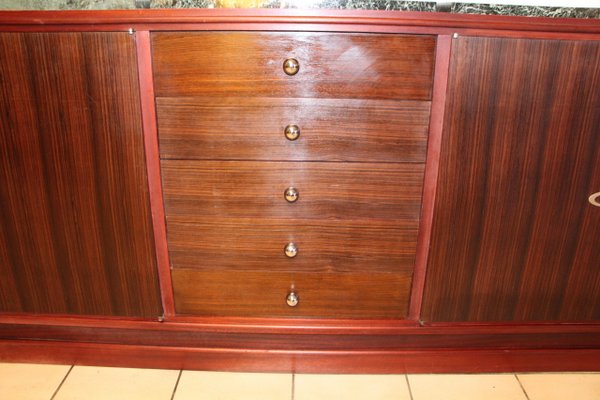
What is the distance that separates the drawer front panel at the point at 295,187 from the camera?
2.99 feet

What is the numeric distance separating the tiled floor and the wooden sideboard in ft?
0.10

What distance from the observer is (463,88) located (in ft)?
2.78

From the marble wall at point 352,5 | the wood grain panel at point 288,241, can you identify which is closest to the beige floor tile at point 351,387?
the wood grain panel at point 288,241

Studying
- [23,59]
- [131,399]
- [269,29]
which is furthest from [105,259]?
[269,29]

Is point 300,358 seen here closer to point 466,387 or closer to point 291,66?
point 466,387

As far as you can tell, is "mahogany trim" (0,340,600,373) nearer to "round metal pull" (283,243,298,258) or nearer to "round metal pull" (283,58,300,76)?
"round metal pull" (283,243,298,258)

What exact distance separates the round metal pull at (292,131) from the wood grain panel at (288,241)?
20 cm

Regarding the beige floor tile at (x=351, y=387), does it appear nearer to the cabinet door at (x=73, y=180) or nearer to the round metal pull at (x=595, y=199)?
the cabinet door at (x=73, y=180)

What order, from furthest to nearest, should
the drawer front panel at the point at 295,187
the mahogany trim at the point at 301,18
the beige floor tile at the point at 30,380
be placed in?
1. the beige floor tile at the point at 30,380
2. the drawer front panel at the point at 295,187
3. the mahogany trim at the point at 301,18

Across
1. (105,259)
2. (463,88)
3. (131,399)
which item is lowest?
(131,399)

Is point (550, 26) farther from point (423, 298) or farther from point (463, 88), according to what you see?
point (423, 298)

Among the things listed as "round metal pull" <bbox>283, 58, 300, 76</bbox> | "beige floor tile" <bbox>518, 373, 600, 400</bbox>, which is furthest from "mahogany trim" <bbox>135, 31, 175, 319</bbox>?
"beige floor tile" <bbox>518, 373, 600, 400</bbox>

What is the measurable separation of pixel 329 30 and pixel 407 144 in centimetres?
30

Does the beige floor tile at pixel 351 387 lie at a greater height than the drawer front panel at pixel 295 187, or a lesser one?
lesser
